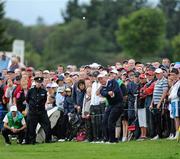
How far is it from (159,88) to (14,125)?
515 cm

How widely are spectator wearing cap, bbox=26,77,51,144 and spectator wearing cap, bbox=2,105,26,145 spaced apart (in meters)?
0.26

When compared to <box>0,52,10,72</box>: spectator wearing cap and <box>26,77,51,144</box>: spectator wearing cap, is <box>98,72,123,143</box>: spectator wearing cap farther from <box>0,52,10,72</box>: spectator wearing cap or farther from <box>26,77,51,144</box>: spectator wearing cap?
<box>0,52,10,72</box>: spectator wearing cap

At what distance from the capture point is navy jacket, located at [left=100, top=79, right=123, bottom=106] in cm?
2398

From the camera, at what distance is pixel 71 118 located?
1074 inches

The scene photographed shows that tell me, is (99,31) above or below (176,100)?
above

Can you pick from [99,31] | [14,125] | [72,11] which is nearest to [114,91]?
[14,125]

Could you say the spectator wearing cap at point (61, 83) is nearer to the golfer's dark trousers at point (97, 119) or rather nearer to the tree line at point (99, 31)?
the golfer's dark trousers at point (97, 119)

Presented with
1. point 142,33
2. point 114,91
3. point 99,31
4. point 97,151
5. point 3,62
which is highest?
point 99,31

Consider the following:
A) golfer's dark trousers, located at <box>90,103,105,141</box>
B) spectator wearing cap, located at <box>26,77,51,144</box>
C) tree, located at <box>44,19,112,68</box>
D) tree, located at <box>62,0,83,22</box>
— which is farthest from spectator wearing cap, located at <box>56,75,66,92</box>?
tree, located at <box>62,0,83,22</box>

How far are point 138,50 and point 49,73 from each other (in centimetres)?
7136

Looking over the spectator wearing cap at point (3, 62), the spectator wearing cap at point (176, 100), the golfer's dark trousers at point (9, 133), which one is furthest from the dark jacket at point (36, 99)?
the spectator wearing cap at point (3, 62)

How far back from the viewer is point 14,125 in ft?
85.9

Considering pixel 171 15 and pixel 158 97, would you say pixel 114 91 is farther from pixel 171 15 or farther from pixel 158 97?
pixel 171 15

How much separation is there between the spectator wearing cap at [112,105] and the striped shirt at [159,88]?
1.20 metres
